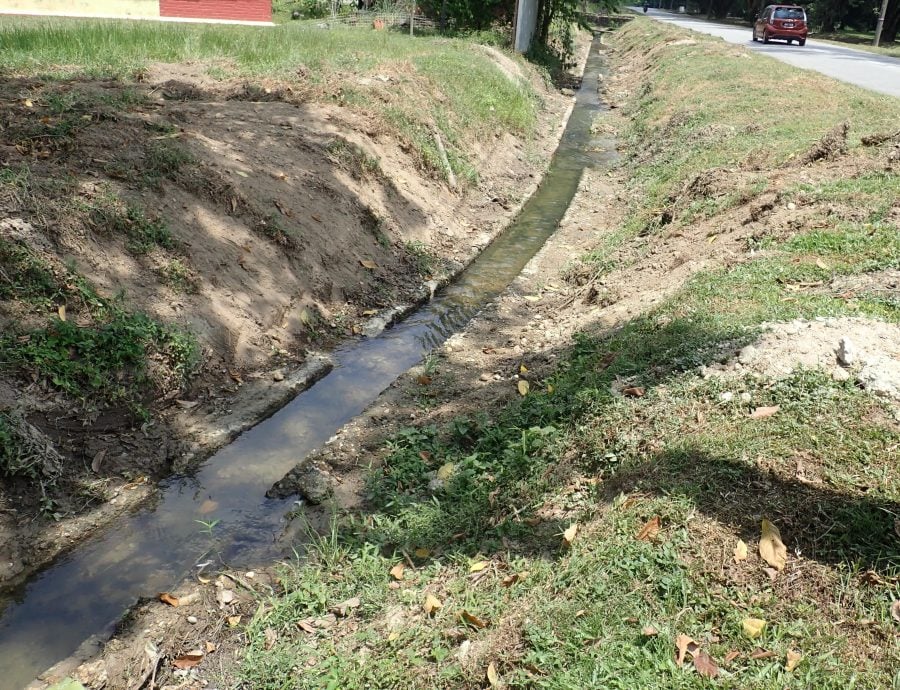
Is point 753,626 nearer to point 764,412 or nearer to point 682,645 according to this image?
point 682,645

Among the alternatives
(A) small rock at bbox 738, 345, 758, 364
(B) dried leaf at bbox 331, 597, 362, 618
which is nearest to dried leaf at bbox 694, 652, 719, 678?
(B) dried leaf at bbox 331, 597, 362, 618

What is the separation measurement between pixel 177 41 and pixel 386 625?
40.3 ft

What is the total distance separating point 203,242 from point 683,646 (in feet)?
18.2

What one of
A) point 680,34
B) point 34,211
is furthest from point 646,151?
point 680,34

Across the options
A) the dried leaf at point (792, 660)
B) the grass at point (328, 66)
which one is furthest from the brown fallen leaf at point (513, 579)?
the grass at point (328, 66)

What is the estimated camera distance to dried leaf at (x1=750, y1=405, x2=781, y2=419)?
4.05 metres

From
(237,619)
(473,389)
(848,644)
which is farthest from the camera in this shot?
(473,389)

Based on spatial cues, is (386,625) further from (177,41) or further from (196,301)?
(177,41)

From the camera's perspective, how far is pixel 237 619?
150 inches

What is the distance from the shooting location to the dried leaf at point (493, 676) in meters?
2.98

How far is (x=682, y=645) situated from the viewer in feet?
9.61

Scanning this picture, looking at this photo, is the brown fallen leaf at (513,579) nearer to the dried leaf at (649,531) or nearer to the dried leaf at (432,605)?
the dried leaf at (432,605)

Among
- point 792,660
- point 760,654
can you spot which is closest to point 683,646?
point 760,654

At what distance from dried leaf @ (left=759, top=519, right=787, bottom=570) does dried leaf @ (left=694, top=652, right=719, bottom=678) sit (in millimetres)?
601
